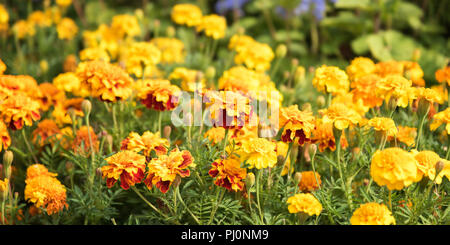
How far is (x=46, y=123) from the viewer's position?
1.63 metres

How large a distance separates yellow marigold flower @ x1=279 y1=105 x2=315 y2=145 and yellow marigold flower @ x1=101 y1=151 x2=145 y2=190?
370mm

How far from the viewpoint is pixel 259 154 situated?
3.72ft

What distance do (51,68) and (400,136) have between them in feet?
6.05

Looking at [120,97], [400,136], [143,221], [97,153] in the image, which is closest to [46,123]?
[97,153]

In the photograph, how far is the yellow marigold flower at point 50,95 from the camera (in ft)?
5.53

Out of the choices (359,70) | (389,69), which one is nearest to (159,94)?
(359,70)

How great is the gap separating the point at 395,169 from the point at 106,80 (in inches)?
32.3

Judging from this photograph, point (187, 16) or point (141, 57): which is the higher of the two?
point (187, 16)

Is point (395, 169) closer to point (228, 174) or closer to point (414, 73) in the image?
point (228, 174)

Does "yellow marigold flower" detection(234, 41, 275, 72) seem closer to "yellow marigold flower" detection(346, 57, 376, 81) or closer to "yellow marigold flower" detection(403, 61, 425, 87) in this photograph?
"yellow marigold flower" detection(346, 57, 376, 81)

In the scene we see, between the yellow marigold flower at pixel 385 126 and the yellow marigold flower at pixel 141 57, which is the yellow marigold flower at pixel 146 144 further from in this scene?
the yellow marigold flower at pixel 385 126

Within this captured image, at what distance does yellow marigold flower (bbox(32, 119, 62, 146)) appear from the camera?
160cm

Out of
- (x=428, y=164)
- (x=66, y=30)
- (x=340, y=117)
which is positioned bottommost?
(x=428, y=164)

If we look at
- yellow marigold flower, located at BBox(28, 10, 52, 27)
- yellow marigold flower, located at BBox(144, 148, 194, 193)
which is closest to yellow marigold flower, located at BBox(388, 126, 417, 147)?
yellow marigold flower, located at BBox(144, 148, 194, 193)
